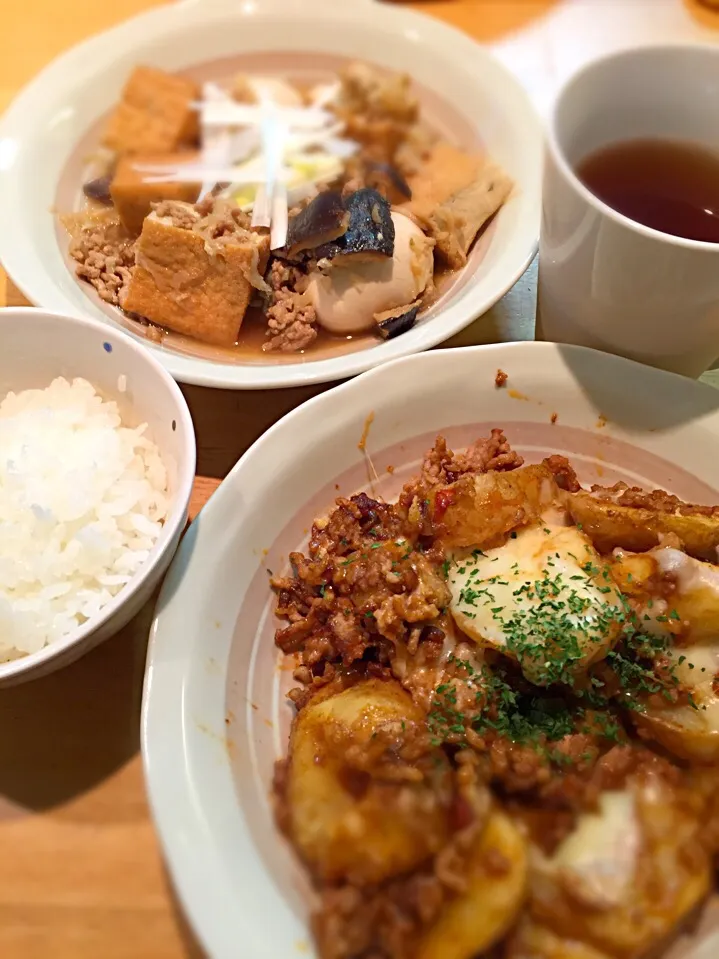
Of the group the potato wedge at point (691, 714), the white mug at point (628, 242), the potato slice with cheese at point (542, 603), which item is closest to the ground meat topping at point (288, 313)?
the white mug at point (628, 242)

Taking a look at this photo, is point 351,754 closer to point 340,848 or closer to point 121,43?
point 340,848

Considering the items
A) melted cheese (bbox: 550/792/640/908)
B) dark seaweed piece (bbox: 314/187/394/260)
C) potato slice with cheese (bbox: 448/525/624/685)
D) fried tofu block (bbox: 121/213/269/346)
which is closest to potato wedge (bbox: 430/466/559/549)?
potato slice with cheese (bbox: 448/525/624/685)

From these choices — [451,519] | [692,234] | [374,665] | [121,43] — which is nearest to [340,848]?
[374,665]

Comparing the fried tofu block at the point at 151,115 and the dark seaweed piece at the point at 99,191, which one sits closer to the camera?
the dark seaweed piece at the point at 99,191

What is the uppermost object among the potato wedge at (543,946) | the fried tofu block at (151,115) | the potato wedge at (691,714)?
the fried tofu block at (151,115)

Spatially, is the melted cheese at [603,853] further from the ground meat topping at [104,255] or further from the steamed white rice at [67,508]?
the ground meat topping at [104,255]

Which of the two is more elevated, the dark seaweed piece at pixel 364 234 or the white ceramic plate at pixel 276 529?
the dark seaweed piece at pixel 364 234

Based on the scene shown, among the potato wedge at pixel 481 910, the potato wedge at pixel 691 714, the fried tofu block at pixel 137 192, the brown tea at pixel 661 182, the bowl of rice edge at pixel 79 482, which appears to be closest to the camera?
the potato wedge at pixel 481 910
